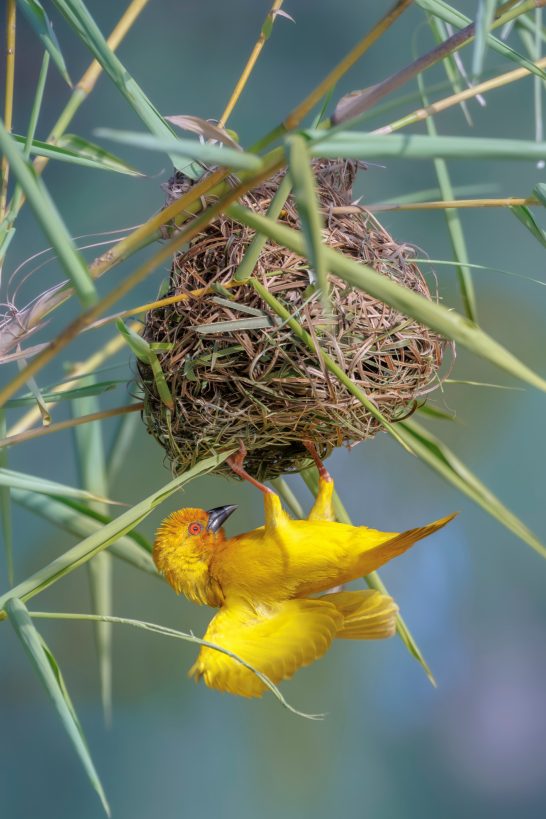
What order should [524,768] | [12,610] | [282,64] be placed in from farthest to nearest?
[524,768], [282,64], [12,610]

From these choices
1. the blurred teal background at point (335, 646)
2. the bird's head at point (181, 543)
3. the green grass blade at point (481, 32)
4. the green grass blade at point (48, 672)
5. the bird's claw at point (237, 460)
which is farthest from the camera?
the blurred teal background at point (335, 646)

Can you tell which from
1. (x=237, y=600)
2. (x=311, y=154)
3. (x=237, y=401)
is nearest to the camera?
(x=311, y=154)

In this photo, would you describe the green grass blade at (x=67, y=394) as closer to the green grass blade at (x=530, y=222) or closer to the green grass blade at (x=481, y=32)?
the green grass blade at (x=530, y=222)

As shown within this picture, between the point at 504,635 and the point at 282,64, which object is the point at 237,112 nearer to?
the point at 282,64

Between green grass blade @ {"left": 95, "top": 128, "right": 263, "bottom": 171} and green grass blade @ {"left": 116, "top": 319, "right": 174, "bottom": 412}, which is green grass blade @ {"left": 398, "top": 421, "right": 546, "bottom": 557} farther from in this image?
green grass blade @ {"left": 95, "top": 128, "right": 263, "bottom": 171}

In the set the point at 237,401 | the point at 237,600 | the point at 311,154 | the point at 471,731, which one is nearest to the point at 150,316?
the point at 237,401

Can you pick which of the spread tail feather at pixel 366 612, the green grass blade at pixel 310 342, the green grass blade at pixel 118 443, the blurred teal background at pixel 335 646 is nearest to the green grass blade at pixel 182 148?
the green grass blade at pixel 310 342

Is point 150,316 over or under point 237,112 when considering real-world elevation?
under

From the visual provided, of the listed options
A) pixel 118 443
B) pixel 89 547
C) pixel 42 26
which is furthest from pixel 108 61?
pixel 118 443
